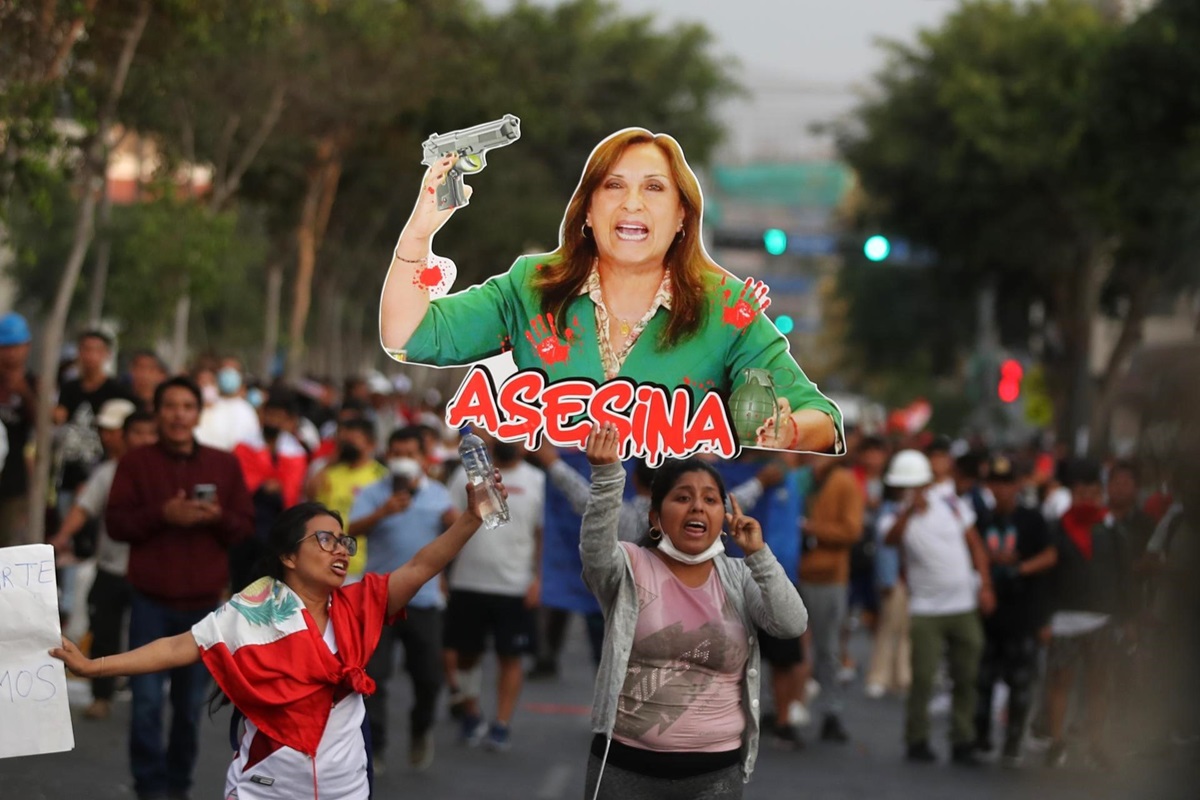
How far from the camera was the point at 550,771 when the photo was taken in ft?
34.6

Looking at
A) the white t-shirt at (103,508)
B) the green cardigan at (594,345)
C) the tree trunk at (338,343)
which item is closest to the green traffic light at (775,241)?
the white t-shirt at (103,508)

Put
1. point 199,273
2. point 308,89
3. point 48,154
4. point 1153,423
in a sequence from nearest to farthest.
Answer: point 1153,423 < point 48,154 < point 199,273 < point 308,89

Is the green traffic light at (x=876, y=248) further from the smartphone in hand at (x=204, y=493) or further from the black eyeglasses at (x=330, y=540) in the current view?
the black eyeglasses at (x=330, y=540)

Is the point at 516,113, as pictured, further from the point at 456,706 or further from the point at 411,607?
the point at 411,607

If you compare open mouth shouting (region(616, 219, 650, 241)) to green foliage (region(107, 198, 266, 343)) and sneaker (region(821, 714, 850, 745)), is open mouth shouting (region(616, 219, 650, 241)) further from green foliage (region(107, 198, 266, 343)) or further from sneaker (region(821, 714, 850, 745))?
green foliage (region(107, 198, 266, 343))

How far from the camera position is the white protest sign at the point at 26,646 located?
550cm

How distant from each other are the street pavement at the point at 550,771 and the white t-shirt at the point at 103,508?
0.88m

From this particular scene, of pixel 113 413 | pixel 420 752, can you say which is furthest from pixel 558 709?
pixel 113 413

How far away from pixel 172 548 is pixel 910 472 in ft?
17.4

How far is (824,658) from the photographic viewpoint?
12562mm

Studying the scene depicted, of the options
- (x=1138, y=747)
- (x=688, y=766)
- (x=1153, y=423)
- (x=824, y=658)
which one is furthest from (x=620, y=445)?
(x=824, y=658)

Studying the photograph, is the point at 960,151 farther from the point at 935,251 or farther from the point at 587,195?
the point at 587,195

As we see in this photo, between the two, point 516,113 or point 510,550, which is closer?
point 510,550

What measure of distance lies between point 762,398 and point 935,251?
1232 inches
